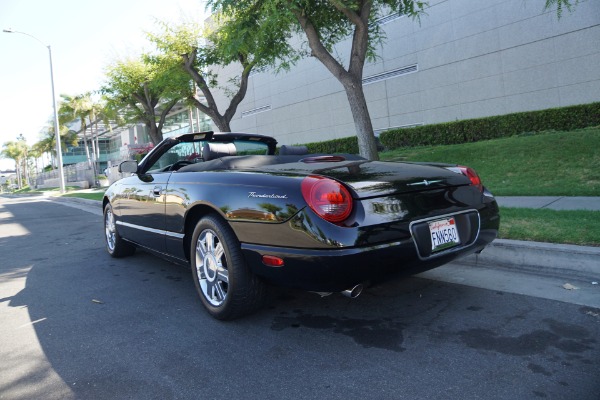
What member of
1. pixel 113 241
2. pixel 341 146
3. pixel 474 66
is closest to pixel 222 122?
pixel 341 146

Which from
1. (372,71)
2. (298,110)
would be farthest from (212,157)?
(298,110)

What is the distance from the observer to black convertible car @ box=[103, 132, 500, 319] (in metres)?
2.65

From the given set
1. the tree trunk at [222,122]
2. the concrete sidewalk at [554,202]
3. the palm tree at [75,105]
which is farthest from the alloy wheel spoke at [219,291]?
the palm tree at [75,105]

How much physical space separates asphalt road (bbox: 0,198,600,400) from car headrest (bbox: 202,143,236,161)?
1.27m

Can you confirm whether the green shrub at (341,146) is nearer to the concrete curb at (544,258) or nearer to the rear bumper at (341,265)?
the concrete curb at (544,258)

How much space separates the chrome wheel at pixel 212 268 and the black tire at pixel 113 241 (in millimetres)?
2276

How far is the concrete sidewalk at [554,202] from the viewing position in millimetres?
6176

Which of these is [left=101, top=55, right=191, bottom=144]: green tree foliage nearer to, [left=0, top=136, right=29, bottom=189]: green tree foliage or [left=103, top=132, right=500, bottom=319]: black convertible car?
[left=103, top=132, right=500, bottom=319]: black convertible car

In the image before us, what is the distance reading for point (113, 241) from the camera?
5766 millimetres

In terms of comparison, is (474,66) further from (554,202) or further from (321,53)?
A: (554,202)

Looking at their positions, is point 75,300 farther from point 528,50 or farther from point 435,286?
point 528,50

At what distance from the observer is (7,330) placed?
11.3ft

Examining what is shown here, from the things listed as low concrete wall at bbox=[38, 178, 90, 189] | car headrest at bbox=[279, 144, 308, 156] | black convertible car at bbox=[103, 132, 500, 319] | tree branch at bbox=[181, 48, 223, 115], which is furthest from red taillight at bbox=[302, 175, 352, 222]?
low concrete wall at bbox=[38, 178, 90, 189]

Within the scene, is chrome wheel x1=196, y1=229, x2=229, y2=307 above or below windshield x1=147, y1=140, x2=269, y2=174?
below
